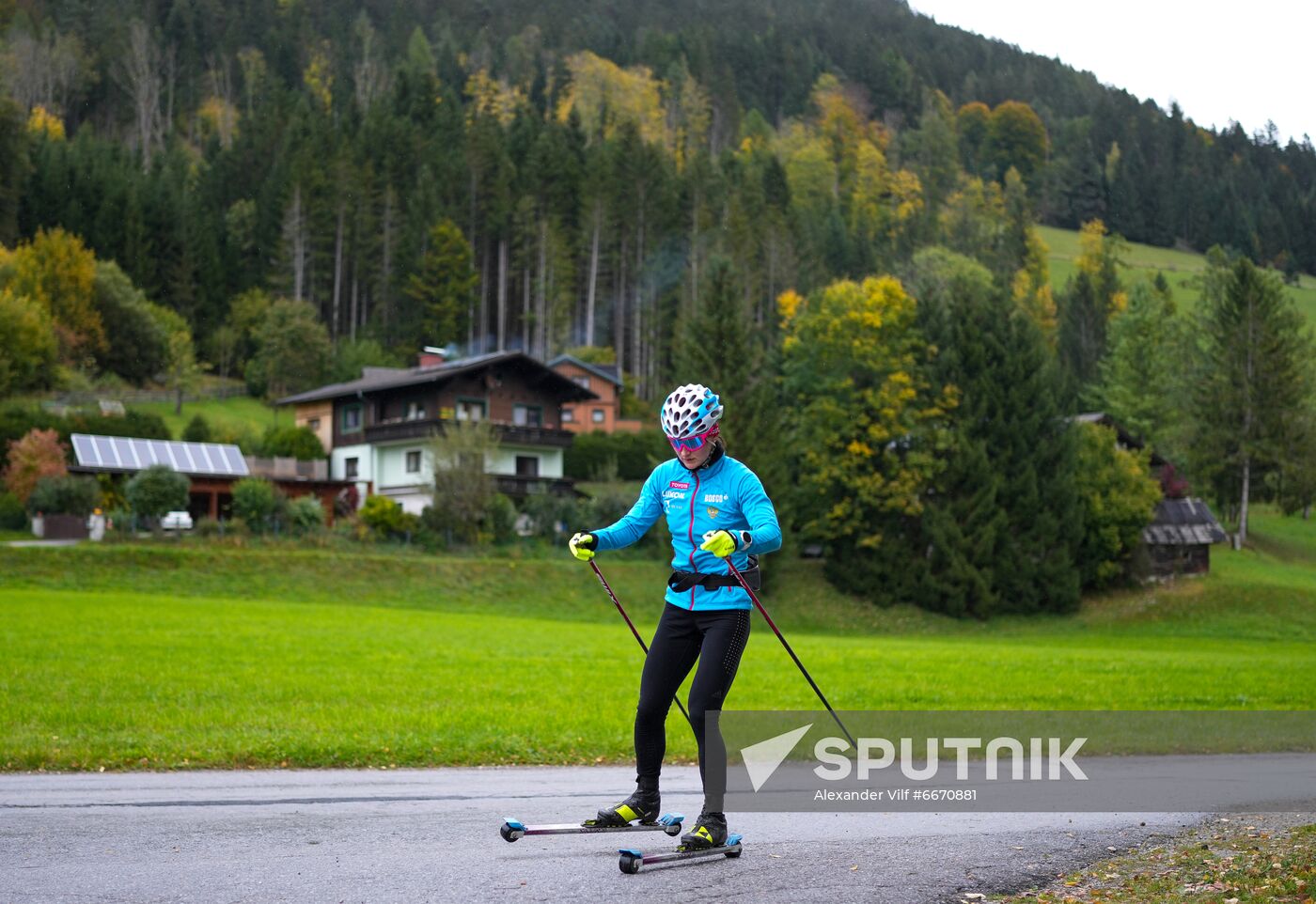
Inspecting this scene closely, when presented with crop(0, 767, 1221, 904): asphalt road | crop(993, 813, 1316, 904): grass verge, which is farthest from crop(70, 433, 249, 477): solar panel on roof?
crop(993, 813, 1316, 904): grass verge

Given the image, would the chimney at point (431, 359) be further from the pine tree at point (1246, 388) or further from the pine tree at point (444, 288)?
the pine tree at point (1246, 388)

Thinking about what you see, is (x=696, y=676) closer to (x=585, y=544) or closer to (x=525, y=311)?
(x=585, y=544)

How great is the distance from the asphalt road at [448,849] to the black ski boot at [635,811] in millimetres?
207

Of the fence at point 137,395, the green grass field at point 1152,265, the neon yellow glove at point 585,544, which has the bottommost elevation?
the neon yellow glove at point 585,544

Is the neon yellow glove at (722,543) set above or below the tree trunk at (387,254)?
below

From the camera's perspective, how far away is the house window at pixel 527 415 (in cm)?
7738

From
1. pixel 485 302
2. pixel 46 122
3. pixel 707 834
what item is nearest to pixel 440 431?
pixel 485 302

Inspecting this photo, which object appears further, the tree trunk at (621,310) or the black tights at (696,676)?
the tree trunk at (621,310)

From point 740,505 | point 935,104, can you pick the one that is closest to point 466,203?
point 935,104

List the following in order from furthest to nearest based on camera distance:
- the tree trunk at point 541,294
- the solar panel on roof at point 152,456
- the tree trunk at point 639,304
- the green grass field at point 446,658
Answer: the tree trunk at point 639,304
the tree trunk at point 541,294
the solar panel on roof at point 152,456
the green grass field at point 446,658

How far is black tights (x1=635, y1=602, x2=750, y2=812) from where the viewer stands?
7578 millimetres

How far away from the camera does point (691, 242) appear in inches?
4633

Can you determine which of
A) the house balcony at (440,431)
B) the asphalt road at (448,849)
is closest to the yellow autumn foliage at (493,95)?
the house balcony at (440,431)

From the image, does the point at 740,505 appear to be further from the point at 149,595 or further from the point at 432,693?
the point at 149,595
